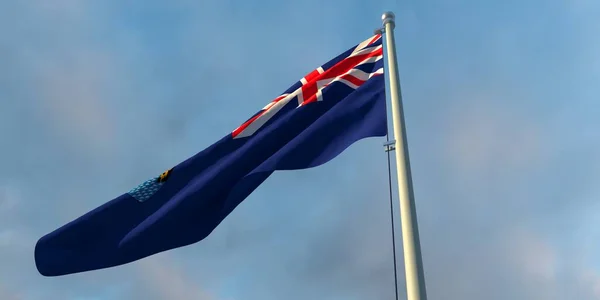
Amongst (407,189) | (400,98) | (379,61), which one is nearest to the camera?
(407,189)

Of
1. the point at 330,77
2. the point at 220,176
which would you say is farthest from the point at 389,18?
the point at 220,176

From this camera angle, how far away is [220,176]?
609 inches

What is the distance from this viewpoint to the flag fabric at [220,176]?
15.1 metres

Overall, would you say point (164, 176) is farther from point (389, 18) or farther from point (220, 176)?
point (389, 18)

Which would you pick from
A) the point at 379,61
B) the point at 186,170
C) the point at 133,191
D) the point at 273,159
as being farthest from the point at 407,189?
the point at 133,191

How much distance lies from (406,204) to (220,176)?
5.07 m

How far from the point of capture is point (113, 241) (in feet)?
50.4

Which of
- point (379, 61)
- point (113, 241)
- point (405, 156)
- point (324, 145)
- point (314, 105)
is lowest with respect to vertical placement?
point (113, 241)

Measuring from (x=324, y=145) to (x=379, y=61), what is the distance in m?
3.21

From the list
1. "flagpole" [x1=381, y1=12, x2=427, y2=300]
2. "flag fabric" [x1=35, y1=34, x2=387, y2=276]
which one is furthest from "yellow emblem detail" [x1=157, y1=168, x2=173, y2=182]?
"flagpole" [x1=381, y1=12, x2=427, y2=300]

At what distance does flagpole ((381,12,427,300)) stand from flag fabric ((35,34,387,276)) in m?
0.78

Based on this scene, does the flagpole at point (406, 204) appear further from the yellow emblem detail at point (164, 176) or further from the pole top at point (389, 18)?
the yellow emblem detail at point (164, 176)

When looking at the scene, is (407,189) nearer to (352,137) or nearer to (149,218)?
(352,137)

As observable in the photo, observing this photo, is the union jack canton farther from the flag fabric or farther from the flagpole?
the flagpole
